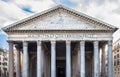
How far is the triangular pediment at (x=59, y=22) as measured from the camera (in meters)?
42.4

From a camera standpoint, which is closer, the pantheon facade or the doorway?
the pantheon facade

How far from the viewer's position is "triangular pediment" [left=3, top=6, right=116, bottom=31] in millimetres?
42406

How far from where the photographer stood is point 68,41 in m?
42.7

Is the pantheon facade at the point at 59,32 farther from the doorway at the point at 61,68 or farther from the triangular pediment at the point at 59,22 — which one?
the doorway at the point at 61,68

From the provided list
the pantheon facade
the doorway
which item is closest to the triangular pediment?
the pantheon facade

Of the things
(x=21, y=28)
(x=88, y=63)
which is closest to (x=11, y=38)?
(x=21, y=28)

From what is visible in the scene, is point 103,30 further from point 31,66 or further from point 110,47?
point 31,66

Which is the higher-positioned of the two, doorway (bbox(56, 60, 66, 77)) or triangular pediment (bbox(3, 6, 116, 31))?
triangular pediment (bbox(3, 6, 116, 31))

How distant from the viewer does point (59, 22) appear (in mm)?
42688

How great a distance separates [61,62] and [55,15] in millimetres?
15521

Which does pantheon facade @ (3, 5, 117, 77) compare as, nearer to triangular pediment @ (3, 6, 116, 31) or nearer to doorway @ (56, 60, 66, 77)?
triangular pediment @ (3, 6, 116, 31)

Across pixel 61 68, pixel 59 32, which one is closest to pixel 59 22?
pixel 59 32

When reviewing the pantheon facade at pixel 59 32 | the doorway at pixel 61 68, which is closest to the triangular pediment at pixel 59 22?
the pantheon facade at pixel 59 32

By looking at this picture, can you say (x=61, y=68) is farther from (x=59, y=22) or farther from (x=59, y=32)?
(x=59, y=22)
